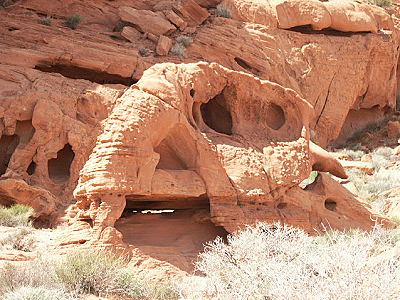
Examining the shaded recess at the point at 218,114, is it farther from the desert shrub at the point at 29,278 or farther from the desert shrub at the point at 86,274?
the desert shrub at the point at 29,278

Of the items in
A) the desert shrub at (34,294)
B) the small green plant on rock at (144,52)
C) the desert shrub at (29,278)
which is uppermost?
the desert shrub at (34,294)

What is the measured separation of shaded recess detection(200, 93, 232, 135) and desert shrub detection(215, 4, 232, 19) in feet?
39.7

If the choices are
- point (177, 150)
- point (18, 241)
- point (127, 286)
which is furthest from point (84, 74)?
point (127, 286)

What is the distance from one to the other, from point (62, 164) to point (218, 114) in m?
6.63

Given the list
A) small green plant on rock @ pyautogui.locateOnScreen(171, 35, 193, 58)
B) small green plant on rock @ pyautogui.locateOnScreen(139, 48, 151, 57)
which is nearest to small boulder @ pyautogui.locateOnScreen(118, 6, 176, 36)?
small green plant on rock @ pyautogui.locateOnScreen(171, 35, 193, 58)

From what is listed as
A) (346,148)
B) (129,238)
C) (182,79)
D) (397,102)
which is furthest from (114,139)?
(397,102)

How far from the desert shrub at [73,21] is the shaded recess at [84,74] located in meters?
2.05

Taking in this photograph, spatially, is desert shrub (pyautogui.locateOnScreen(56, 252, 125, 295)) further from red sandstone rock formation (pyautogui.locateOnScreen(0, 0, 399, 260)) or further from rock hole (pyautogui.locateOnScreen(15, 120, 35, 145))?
rock hole (pyautogui.locateOnScreen(15, 120, 35, 145))

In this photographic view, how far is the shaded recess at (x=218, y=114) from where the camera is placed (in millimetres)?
10812

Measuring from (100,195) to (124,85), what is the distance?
10.5 m

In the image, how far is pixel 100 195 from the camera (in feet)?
26.3

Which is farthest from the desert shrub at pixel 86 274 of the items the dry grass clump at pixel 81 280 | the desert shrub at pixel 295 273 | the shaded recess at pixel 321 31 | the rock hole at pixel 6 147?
the shaded recess at pixel 321 31

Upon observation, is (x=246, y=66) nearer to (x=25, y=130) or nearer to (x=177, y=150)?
(x=25, y=130)

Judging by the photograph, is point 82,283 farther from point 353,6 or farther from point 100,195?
point 353,6
